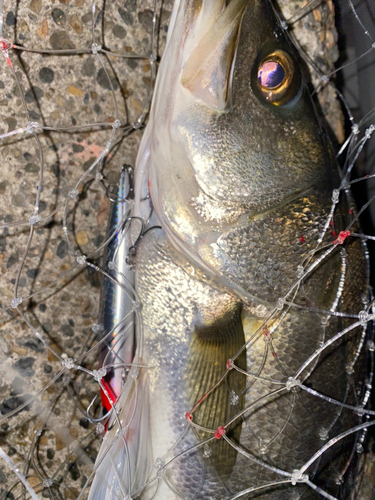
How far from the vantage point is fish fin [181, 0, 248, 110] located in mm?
943

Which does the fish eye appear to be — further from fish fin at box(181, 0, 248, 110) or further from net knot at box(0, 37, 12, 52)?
net knot at box(0, 37, 12, 52)

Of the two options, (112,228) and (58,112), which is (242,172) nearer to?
(112,228)

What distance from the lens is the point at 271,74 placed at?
1.00 metres

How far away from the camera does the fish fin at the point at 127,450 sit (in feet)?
3.79

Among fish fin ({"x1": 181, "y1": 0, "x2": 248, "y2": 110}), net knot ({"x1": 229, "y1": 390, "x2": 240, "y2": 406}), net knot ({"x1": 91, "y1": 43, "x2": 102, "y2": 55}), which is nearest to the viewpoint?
fish fin ({"x1": 181, "y1": 0, "x2": 248, "y2": 110})

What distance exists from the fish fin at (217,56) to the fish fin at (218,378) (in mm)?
518

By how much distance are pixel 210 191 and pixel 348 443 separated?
76 cm

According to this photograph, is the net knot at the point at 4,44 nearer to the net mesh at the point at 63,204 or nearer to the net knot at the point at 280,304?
the net mesh at the point at 63,204

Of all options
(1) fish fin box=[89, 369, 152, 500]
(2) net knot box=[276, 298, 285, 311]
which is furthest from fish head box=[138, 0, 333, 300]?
(1) fish fin box=[89, 369, 152, 500]

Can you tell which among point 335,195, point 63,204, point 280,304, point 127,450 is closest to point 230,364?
point 280,304

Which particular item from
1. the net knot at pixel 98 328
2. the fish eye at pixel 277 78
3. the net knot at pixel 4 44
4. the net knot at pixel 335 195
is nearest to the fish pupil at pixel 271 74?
the fish eye at pixel 277 78

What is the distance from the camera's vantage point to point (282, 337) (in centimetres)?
106

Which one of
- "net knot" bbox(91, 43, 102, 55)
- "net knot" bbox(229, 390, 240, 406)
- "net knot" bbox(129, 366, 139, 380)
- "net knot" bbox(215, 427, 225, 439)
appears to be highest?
"net knot" bbox(91, 43, 102, 55)

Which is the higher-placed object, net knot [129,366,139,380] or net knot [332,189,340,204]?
net knot [332,189,340,204]
